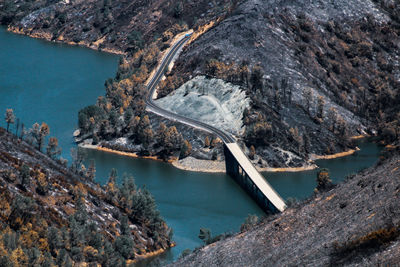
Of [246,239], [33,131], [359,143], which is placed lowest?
[359,143]

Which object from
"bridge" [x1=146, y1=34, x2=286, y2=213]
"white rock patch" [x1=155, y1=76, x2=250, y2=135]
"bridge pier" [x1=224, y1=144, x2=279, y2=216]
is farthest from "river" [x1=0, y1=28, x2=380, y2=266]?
"white rock patch" [x1=155, y1=76, x2=250, y2=135]

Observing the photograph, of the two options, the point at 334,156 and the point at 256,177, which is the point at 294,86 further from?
the point at 256,177

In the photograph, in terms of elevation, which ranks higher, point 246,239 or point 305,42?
point 246,239

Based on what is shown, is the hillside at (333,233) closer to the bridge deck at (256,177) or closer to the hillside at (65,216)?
the hillside at (65,216)

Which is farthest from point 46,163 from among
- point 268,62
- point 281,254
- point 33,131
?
point 268,62

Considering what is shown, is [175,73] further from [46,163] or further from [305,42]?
[46,163]

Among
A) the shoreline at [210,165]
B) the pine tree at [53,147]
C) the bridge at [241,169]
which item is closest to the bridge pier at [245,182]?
the bridge at [241,169]

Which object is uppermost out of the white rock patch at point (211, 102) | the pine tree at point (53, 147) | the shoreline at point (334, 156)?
the pine tree at point (53, 147)
